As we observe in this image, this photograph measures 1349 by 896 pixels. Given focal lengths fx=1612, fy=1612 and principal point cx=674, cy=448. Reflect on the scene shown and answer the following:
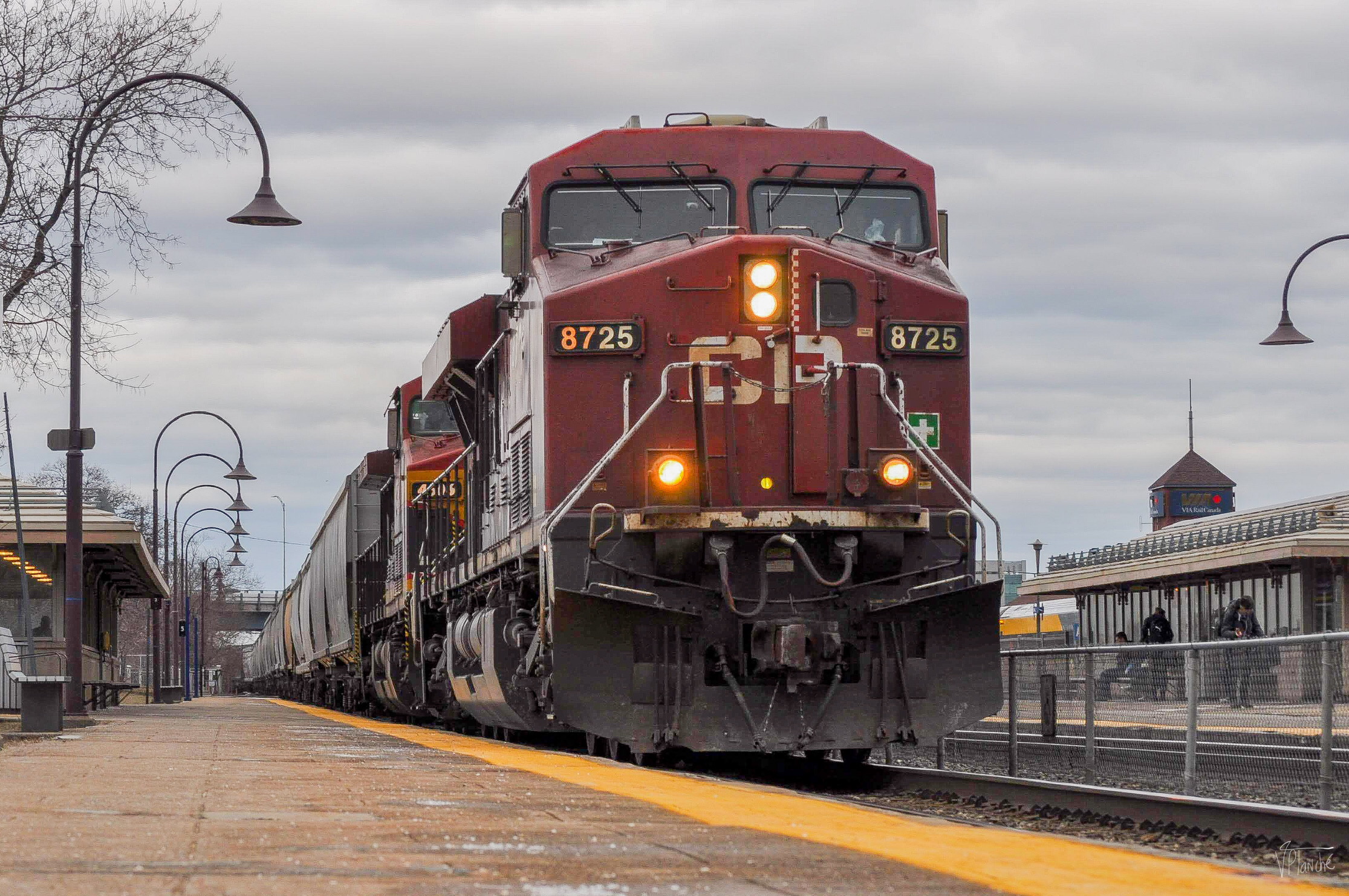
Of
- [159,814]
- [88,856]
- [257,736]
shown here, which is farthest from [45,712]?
[88,856]

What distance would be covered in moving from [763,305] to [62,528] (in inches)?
663

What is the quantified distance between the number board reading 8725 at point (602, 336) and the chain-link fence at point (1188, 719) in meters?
3.47

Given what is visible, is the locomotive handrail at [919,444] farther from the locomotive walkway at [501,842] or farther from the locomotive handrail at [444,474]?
the locomotive handrail at [444,474]

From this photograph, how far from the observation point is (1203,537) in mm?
33469

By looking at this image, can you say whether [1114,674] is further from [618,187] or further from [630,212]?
[618,187]

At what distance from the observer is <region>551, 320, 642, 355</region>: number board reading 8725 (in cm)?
1080

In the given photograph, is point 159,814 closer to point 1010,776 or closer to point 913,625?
point 913,625

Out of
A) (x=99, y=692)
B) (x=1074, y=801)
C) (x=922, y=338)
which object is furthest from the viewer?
(x=99, y=692)

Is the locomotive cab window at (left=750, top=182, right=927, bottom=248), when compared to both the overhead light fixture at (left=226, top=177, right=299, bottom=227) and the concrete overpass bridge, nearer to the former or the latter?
the overhead light fixture at (left=226, top=177, right=299, bottom=227)

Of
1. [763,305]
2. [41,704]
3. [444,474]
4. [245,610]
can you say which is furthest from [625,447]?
[245,610]

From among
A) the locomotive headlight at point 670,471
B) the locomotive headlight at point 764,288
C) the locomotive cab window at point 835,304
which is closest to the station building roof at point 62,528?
the locomotive headlight at point 670,471

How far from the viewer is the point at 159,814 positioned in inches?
239

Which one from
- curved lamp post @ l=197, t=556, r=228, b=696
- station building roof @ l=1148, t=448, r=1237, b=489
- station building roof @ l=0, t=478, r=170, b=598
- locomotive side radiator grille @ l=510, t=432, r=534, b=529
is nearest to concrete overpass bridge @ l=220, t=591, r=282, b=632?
curved lamp post @ l=197, t=556, r=228, b=696

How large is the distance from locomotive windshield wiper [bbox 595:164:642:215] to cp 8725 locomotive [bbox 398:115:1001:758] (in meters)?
0.02
